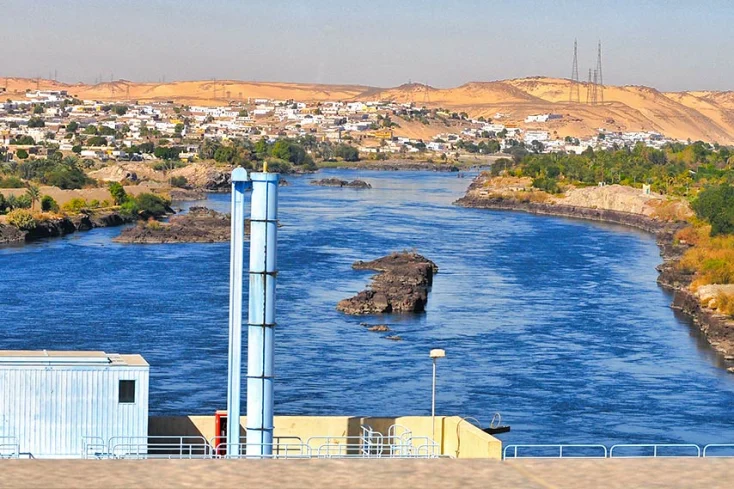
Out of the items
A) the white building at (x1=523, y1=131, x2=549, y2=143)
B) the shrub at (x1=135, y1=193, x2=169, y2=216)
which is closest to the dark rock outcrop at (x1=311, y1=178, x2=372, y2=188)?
the shrub at (x1=135, y1=193, x2=169, y2=216)

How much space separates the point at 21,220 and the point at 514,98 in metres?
139

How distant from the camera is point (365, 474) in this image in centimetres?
840

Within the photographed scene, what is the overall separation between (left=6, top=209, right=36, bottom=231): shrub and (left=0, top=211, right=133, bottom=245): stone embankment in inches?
5.2

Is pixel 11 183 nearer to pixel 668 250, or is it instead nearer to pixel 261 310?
pixel 668 250

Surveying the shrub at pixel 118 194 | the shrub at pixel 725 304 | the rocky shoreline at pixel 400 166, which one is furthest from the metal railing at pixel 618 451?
the rocky shoreline at pixel 400 166

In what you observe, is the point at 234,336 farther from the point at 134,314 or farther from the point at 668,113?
the point at 668,113

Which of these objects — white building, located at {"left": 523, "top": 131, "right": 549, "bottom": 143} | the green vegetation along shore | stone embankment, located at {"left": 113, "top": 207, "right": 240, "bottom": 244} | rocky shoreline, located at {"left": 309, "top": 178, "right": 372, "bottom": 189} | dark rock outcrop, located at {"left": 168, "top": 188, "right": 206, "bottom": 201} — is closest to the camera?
the green vegetation along shore

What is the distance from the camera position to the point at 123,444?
10.4 meters

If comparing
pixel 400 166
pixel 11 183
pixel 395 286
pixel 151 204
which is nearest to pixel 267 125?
pixel 400 166

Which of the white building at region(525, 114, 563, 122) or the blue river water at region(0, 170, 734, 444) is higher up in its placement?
the white building at region(525, 114, 563, 122)

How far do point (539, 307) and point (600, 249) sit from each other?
41.9ft

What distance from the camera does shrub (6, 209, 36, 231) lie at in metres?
39.0

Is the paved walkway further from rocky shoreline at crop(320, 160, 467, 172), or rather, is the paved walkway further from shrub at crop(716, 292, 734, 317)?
rocky shoreline at crop(320, 160, 467, 172)

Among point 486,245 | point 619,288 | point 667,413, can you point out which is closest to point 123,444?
point 667,413
